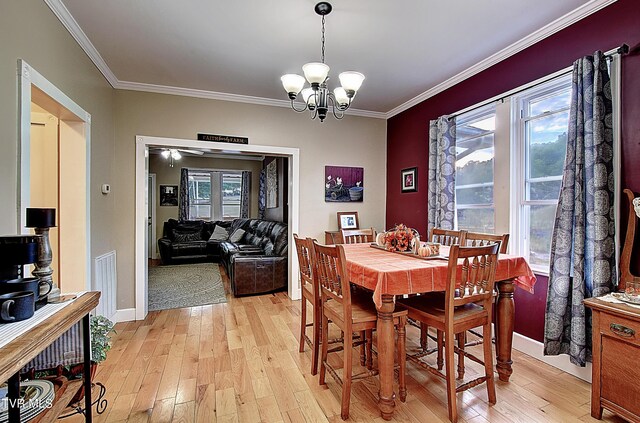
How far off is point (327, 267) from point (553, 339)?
1.79 meters

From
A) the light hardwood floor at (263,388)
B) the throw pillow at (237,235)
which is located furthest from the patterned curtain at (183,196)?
the light hardwood floor at (263,388)

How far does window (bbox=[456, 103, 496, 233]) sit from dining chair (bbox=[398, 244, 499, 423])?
53.1 inches

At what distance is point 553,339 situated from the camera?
224 cm

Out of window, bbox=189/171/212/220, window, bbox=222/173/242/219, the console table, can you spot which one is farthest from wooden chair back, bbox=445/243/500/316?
window, bbox=189/171/212/220

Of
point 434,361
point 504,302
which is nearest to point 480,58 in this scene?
point 504,302

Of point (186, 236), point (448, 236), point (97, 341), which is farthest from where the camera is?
point (186, 236)

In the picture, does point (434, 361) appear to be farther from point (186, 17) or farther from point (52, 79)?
point (52, 79)

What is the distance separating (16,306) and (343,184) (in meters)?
3.74

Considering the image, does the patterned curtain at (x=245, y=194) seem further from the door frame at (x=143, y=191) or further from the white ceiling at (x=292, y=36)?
the white ceiling at (x=292, y=36)

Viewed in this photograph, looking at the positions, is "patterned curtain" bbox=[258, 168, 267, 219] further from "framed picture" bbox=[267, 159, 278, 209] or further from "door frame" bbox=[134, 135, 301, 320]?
"door frame" bbox=[134, 135, 301, 320]

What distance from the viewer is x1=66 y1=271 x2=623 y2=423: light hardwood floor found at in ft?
6.02

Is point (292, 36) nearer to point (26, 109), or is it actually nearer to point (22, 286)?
point (26, 109)

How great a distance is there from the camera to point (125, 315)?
3.42 meters

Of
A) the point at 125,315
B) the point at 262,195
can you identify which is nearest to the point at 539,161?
the point at 125,315
